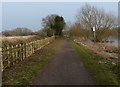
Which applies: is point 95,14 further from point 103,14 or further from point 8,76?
point 8,76

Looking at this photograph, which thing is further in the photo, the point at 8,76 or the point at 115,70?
the point at 115,70

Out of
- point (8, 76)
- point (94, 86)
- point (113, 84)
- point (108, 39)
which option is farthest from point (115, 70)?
point (108, 39)

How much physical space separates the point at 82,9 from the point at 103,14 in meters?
5.77

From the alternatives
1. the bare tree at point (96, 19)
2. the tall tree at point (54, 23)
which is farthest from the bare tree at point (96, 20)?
the tall tree at point (54, 23)

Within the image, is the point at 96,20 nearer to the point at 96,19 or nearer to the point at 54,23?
the point at 96,19

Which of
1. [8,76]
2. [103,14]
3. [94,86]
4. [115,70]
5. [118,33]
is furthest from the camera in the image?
[103,14]

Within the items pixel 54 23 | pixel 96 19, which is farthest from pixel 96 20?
pixel 54 23

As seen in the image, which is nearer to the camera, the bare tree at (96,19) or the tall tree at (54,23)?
the bare tree at (96,19)

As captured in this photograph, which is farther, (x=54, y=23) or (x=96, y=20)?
(x=54, y=23)

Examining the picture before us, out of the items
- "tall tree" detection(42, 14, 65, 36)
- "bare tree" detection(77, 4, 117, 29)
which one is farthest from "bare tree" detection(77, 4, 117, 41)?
"tall tree" detection(42, 14, 65, 36)

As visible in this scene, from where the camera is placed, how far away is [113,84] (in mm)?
6262

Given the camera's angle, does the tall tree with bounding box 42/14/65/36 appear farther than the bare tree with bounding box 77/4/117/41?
Yes

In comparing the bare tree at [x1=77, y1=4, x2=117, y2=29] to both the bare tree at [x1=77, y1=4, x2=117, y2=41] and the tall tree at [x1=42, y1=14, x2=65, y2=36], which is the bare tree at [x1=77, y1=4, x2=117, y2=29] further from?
the tall tree at [x1=42, y1=14, x2=65, y2=36]

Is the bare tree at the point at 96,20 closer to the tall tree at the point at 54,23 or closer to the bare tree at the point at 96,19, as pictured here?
the bare tree at the point at 96,19
